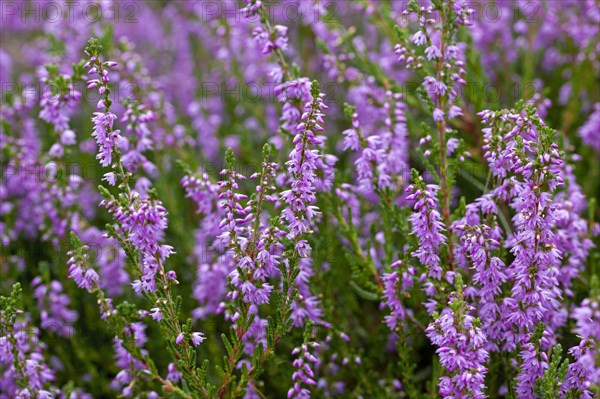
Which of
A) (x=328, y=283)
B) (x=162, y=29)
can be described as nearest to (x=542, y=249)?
(x=328, y=283)

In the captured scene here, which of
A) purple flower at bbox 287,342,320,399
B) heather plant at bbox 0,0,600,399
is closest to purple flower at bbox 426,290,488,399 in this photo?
heather plant at bbox 0,0,600,399

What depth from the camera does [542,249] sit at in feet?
10.3

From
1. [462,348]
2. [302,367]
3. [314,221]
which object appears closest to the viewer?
[462,348]

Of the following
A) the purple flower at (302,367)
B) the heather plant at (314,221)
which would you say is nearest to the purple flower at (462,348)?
the heather plant at (314,221)

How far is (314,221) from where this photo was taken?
4.27 m

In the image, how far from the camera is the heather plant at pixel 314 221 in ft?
10.4

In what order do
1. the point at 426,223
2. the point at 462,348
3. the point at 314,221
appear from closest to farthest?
the point at 462,348, the point at 426,223, the point at 314,221

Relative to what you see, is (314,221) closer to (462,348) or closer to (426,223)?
(426,223)

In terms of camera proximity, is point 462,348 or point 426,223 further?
point 426,223

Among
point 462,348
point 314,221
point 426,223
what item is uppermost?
point 314,221

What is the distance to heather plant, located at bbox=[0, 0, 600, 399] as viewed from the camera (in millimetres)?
3174

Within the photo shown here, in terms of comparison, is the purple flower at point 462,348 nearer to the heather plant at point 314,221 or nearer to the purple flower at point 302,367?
the heather plant at point 314,221

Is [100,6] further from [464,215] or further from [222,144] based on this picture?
[464,215]

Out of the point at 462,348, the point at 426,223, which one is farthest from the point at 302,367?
the point at 426,223
